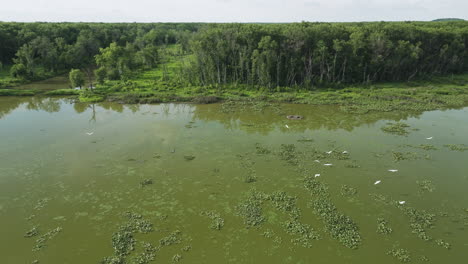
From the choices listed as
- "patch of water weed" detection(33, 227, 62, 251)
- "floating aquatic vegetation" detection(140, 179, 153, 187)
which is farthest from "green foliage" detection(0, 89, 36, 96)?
"patch of water weed" detection(33, 227, 62, 251)

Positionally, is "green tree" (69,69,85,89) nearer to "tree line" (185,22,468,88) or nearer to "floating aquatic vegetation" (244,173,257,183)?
"tree line" (185,22,468,88)

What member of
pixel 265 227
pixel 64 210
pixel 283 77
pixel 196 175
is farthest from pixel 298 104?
pixel 64 210

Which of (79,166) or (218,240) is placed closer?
(218,240)

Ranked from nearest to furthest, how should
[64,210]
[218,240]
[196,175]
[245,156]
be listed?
1. [218,240]
2. [64,210]
3. [196,175]
4. [245,156]

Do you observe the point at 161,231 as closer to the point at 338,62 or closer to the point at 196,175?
the point at 196,175

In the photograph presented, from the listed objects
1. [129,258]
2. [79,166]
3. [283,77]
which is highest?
[283,77]

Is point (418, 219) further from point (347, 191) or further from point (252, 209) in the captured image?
point (252, 209)

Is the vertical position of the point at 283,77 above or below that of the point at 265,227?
above

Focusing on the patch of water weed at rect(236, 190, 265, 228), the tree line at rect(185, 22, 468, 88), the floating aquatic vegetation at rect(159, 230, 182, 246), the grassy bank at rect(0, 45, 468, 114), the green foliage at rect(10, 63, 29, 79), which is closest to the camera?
the floating aquatic vegetation at rect(159, 230, 182, 246)
